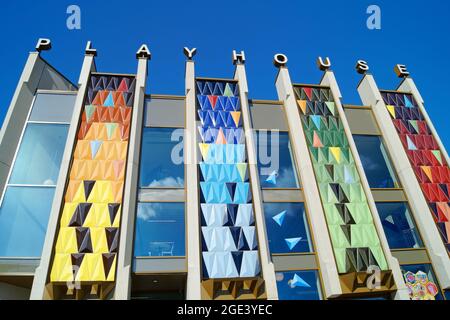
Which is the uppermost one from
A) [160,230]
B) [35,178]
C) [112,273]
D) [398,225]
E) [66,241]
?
[35,178]

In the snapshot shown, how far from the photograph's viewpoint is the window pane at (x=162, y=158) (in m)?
18.4

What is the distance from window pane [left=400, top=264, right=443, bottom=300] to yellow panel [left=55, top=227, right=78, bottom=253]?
16.5m

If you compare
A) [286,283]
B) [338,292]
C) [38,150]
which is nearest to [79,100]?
[38,150]

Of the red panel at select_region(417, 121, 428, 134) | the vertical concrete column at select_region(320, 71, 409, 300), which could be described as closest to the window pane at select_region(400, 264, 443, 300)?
the vertical concrete column at select_region(320, 71, 409, 300)

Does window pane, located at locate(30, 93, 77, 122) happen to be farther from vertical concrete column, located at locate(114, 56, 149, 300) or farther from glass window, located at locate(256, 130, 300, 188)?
glass window, located at locate(256, 130, 300, 188)

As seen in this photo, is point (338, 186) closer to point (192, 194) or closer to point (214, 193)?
point (214, 193)

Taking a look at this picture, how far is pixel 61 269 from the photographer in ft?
48.4

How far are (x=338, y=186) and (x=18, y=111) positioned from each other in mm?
18507

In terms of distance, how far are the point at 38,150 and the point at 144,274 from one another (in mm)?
9258

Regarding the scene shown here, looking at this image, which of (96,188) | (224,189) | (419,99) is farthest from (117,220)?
(419,99)

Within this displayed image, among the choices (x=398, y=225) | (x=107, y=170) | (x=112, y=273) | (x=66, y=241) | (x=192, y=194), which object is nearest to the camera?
(x=112, y=273)

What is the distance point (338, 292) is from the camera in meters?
15.4

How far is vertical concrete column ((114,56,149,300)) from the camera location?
48.5 feet

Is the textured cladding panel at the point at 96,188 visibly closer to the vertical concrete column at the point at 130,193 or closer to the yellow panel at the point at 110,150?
the yellow panel at the point at 110,150
